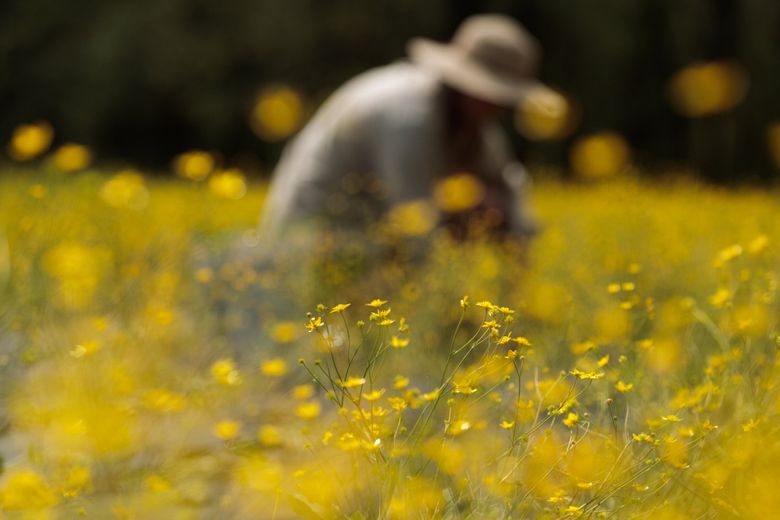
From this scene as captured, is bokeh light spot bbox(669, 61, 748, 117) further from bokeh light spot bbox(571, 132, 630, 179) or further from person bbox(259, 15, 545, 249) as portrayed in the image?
person bbox(259, 15, 545, 249)

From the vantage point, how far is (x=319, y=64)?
32.1 ft

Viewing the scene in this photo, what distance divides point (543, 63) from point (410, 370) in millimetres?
8966

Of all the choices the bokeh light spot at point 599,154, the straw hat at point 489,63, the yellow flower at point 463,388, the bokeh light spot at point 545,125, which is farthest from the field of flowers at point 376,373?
the bokeh light spot at point 545,125

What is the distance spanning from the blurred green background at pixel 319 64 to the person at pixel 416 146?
19.6ft

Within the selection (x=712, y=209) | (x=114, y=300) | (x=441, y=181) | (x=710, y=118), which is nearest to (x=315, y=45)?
(x=710, y=118)

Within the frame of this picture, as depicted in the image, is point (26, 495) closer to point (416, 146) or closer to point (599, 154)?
point (416, 146)

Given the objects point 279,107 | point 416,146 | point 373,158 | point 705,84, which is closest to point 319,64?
point 279,107

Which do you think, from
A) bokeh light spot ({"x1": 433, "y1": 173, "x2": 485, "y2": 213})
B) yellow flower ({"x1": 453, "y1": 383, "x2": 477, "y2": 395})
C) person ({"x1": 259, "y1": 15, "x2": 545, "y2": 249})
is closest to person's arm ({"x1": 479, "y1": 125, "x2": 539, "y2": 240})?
person ({"x1": 259, "y1": 15, "x2": 545, "y2": 249})

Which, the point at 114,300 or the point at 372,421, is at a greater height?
the point at 372,421

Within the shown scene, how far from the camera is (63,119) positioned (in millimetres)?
9812

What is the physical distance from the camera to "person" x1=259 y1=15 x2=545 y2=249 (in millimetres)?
3336

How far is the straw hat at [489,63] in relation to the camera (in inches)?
135

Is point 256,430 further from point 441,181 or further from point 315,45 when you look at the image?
point 315,45

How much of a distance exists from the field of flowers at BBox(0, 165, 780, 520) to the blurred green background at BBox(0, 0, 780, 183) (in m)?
6.14
